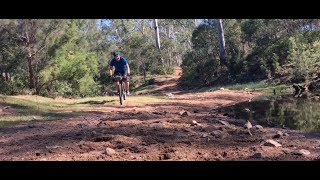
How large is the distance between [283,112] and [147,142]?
6051 mm

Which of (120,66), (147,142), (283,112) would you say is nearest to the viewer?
(147,142)

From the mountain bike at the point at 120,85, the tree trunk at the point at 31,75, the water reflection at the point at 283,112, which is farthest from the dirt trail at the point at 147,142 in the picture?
the tree trunk at the point at 31,75

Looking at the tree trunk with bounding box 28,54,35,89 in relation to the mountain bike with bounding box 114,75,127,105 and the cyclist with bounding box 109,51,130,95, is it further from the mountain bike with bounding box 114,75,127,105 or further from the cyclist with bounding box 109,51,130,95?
the cyclist with bounding box 109,51,130,95

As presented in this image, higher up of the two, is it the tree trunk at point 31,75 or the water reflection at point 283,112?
the tree trunk at point 31,75

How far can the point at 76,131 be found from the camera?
6.98 m

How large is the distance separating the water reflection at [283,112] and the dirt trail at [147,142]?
1336mm

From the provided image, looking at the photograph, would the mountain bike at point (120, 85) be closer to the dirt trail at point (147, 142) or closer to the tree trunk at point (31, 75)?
the dirt trail at point (147, 142)

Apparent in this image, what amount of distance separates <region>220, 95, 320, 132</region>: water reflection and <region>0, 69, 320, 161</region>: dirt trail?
1336mm

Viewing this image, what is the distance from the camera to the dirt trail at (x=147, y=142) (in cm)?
501

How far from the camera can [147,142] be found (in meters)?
5.91

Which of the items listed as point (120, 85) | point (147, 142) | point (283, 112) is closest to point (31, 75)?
point (120, 85)

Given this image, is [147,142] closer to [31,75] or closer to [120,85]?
[120,85]

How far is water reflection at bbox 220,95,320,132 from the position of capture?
8.81m
